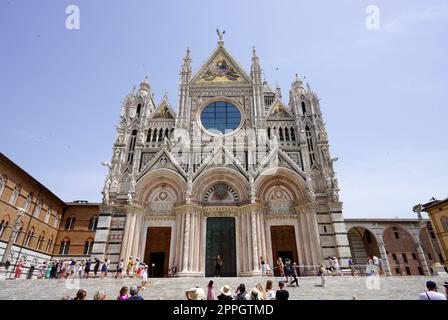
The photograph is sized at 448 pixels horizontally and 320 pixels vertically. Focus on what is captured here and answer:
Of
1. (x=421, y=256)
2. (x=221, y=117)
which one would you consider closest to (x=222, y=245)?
(x=221, y=117)

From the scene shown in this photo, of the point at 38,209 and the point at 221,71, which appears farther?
the point at 221,71

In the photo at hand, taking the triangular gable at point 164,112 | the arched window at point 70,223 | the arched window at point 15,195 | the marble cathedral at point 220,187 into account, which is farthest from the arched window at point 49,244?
the triangular gable at point 164,112

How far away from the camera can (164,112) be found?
23938 mm

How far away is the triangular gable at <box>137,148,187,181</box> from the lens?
20.2 meters

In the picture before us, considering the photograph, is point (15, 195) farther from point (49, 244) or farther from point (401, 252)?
point (401, 252)

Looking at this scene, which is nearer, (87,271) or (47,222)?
(87,271)

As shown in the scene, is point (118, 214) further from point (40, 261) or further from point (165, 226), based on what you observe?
point (40, 261)

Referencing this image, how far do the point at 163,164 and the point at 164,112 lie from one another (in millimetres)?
6001

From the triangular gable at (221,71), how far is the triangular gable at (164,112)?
12.1ft

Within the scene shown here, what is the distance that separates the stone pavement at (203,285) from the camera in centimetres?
1081

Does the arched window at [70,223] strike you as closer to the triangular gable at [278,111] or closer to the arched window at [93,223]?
the arched window at [93,223]
